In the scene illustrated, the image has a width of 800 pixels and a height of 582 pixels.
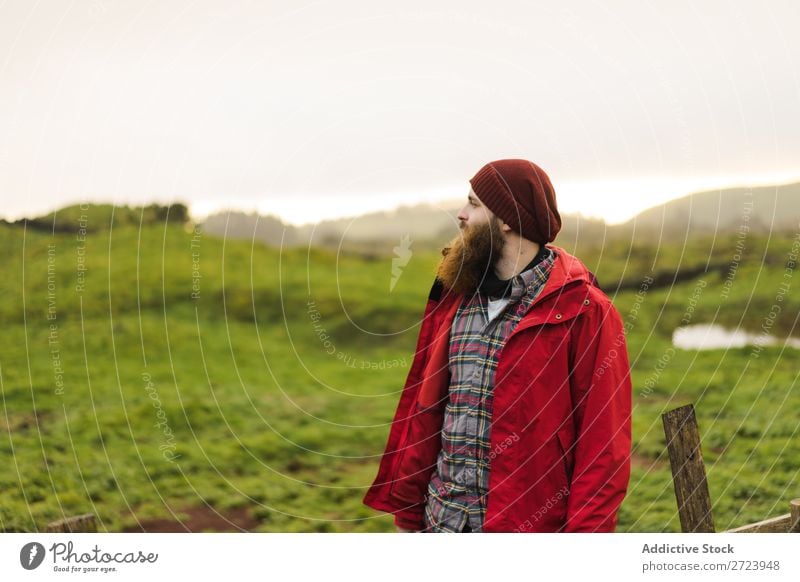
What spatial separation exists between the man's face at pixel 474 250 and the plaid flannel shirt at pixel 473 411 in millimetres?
91

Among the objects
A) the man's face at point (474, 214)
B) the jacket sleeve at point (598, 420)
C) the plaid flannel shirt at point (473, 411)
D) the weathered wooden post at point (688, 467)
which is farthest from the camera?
the weathered wooden post at point (688, 467)

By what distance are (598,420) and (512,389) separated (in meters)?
0.30

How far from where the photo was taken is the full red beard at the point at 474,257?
3.14 meters

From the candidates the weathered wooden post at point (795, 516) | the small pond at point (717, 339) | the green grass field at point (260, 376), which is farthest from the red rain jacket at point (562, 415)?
the small pond at point (717, 339)

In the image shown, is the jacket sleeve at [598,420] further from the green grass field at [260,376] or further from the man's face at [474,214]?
the green grass field at [260,376]

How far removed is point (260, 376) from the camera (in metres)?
9.26

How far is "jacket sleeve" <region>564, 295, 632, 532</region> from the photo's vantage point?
284 centimetres

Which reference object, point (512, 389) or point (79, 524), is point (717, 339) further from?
point (79, 524)

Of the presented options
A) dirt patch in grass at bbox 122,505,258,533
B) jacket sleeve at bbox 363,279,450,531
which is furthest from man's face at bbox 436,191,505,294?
dirt patch in grass at bbox 122,505,258,533

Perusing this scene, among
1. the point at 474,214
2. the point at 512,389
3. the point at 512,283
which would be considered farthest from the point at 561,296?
the point at 474,214

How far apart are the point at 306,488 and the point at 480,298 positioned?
4.23 metres

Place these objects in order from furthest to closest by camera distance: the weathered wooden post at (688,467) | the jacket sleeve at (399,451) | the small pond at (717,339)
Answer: the small pond at (717,339) → the weathered wooden post at (688,467) → the jacket sleeve at (399,451)

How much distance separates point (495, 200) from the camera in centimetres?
313

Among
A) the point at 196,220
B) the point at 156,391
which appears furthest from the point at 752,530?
the point at 196,220
